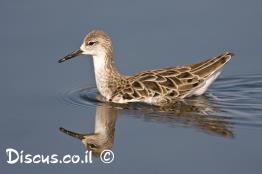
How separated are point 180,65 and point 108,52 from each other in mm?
1451

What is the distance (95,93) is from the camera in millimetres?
15797

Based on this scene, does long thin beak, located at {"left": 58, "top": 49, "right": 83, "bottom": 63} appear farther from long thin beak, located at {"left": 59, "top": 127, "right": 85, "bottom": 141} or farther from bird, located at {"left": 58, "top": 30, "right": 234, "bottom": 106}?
long thin beak, located at {"left": 59, "top": 127, "right": 85, "bottom": 141}

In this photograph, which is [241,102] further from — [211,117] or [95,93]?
[95,93]

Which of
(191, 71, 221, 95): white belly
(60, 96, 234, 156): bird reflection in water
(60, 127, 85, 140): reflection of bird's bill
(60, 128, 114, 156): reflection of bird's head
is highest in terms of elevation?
(191, 71, 221, 95): white belly

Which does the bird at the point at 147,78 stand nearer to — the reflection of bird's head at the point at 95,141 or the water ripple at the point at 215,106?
the water ripple at the point at 215,106

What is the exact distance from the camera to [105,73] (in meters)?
15.7

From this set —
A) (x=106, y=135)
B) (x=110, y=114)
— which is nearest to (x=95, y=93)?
(x=110, y=114)

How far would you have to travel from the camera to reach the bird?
15.2m

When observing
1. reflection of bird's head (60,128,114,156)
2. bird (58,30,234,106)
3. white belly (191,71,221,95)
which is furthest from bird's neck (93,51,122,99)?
reflection of bird's head (60,128,114,156)

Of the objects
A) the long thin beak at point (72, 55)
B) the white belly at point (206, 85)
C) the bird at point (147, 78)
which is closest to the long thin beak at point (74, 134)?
the bird at point (147, 78)

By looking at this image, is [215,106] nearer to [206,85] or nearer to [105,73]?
[206,85]

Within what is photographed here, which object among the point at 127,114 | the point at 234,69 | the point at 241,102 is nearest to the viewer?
the point at 127,114

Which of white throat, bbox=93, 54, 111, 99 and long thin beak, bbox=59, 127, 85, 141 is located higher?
white throat, bbox=93, 54, 111, 99

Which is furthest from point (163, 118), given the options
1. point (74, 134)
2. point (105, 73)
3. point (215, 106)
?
point (105, 73)
